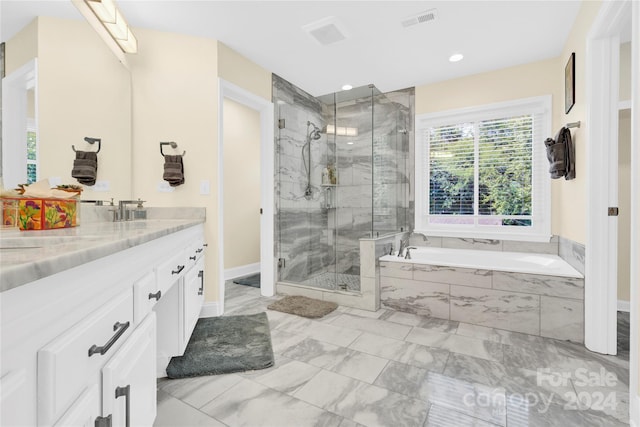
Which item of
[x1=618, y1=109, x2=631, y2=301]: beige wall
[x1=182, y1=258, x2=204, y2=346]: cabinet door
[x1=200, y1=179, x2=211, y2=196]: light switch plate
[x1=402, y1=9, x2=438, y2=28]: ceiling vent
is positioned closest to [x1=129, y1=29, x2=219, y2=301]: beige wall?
[x1=200, y1=179, x2=211, y2=196]: light switch plate

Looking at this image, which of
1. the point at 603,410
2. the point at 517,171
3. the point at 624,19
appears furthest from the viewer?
the point at 517,171

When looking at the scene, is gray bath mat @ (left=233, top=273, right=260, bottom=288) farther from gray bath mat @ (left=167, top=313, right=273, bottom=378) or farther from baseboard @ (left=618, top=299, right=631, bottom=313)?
baseboard @ (left=618, top=299, right=631, bottom=313)

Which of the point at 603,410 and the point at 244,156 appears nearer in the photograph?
the point at 603,410

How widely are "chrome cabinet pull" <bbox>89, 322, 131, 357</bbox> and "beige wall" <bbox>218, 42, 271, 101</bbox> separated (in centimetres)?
247

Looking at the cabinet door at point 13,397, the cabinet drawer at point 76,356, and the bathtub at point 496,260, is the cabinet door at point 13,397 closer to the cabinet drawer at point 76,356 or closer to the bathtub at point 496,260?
the cabinet drawer at point 76,356

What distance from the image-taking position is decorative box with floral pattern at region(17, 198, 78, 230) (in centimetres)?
119

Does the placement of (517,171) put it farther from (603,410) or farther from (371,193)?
(603,410)

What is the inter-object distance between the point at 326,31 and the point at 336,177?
6.35ft

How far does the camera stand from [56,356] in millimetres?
562

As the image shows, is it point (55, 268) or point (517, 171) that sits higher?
point (517, 171)

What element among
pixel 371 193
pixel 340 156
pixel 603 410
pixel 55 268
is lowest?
pixel 603 410

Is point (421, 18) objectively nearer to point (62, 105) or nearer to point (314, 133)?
point (314, 133)

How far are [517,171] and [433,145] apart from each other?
0.98 meters

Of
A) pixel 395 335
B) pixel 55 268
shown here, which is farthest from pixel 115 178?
pixel 395 335
